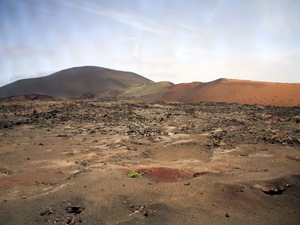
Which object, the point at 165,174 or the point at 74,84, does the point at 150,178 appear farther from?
the point at 74,84

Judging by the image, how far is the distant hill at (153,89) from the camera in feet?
112

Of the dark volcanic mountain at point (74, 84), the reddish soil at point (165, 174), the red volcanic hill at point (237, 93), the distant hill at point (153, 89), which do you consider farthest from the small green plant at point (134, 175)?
the dark volcanic mountain at point (74, 84)

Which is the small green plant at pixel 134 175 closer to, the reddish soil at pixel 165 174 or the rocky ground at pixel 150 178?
the rocky ground at pixel 150 178

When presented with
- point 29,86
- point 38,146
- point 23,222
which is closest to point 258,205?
point 23,222

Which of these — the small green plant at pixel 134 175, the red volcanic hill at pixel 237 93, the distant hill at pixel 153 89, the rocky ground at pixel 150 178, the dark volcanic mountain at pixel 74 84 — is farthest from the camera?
the dark volcanic mountain at pixel 74 84

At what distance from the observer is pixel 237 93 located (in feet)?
120

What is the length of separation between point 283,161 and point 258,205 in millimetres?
3460

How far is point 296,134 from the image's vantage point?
11.2m

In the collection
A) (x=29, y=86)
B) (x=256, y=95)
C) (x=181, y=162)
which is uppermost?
(x=29, y=86)

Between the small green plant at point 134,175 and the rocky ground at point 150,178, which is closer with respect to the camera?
the rocky ground at point 150,178

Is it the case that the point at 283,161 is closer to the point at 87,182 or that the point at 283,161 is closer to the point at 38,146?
the point at 87,182

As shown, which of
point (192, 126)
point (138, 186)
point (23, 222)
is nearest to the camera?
point (23, 222)

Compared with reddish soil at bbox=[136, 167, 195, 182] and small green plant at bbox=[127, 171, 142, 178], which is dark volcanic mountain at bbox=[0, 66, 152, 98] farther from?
small green plant at bbox=[127, 171, 142, 178]

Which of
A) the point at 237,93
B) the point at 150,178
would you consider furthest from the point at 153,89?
the point at 150,178
